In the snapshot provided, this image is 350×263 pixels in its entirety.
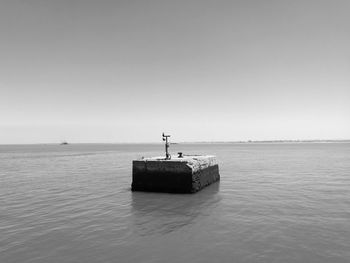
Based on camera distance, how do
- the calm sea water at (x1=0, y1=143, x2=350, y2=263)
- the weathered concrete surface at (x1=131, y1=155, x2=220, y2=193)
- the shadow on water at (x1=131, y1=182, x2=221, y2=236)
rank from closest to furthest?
the calm sea water at (x1=0, y1=143, x2=350, y2=263), the shadow on water at (x1=131, y1=182, x2=221, y2=236), the weathered concrete surface at (x1=131, y1=155, x2=220, y2=193)

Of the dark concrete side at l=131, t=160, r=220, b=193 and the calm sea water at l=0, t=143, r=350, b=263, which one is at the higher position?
the dark concrete side at l=131, t=160, r=220, b=193

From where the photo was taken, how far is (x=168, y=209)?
1435cm

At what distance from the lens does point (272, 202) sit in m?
15.9

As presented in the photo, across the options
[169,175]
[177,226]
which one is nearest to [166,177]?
[169,175]

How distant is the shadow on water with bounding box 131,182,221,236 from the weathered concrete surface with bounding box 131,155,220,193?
15.2 inches

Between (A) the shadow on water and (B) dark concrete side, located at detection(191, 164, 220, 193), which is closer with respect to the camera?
(A) the shadow on water

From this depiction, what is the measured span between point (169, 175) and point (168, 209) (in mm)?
3172

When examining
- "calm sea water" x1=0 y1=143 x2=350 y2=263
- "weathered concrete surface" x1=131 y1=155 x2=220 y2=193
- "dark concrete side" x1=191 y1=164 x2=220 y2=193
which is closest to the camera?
"calm sea water" x1=0 y1=143 x2=350 y2=263

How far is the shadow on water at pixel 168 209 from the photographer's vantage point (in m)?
11.7

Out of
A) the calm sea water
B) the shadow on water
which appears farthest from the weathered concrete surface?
the calm sea water

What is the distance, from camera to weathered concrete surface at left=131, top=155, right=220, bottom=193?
55.4ft

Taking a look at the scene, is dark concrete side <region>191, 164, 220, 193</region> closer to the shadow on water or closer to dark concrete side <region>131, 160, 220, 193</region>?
dark concrete side <region>131, 160, 220, 193</region>

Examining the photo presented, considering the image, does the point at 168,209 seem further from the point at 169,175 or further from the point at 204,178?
the point at 204,178

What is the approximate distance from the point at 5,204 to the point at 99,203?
16.0 feet
